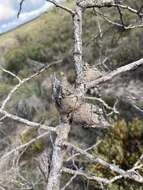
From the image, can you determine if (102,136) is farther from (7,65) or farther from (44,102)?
(7,65)

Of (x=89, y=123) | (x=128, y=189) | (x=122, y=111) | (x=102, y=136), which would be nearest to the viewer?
(x=89, y=123)

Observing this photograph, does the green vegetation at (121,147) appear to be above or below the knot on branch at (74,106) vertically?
below

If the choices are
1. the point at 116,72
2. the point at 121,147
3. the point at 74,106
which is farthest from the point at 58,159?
the point at 121,147

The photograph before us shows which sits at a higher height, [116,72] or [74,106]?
[116,72]

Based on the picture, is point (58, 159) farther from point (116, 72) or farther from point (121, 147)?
point (121, 147)

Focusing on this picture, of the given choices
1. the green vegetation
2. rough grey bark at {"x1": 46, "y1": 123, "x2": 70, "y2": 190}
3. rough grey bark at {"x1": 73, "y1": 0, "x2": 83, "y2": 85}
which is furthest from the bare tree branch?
the green vegetation

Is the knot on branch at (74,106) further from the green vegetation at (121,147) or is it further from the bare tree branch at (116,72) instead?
the green vegetation at (121,147)

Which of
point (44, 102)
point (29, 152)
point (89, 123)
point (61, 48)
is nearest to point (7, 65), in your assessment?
point (61, 48)

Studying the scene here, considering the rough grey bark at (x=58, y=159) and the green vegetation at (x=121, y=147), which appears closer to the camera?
the rough grey bark at (x=58, y=159)

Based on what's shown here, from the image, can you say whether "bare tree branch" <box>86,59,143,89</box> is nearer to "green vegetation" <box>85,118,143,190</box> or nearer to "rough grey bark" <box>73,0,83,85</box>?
"rough grey bark" <box>73,0,83,85</box>

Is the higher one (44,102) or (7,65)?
(7,65)

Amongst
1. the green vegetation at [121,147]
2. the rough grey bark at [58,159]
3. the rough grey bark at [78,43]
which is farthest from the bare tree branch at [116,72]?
the green vegetation at [121,147]
